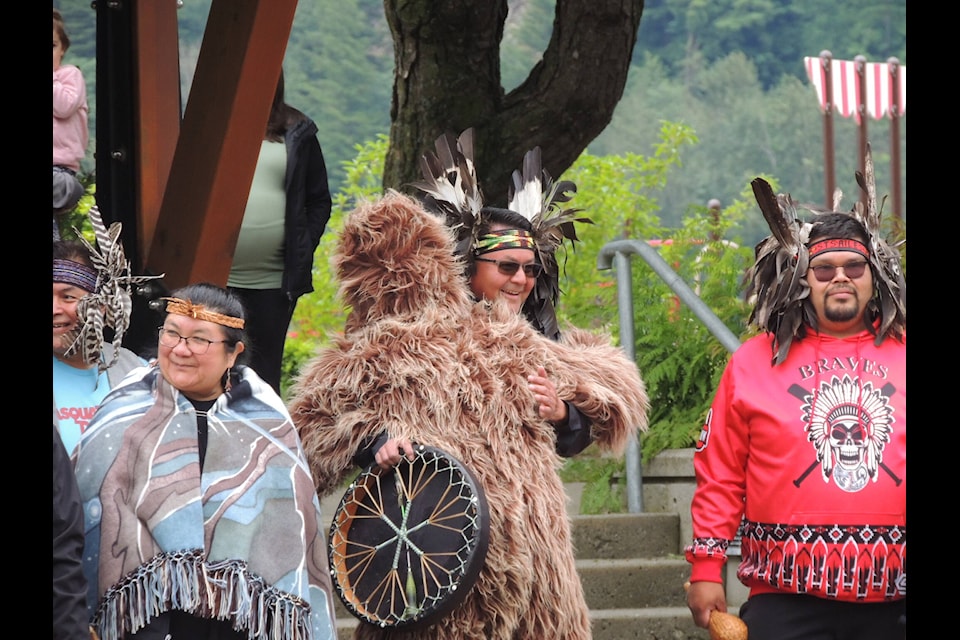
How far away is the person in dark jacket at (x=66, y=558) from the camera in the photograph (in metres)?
3.34

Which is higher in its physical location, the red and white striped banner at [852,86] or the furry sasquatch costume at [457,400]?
the red and white striped banner at [852,86]

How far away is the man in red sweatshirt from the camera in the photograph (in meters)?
4.37

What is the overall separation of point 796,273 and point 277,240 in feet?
6.61

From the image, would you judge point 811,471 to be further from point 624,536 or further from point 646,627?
point 624,536

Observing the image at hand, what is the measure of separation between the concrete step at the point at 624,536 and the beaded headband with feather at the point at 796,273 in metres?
2.02

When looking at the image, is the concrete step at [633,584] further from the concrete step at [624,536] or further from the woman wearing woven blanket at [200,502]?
the woman wearing woven blanket at [200,502]

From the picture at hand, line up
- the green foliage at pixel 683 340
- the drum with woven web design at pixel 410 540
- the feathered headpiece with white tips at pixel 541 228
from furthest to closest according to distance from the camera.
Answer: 1. the green foliage at pixel 683 340
2. the feathered headpiece with white tips at pixel 541 228
3. the drum with woven web design at pixel 410 540

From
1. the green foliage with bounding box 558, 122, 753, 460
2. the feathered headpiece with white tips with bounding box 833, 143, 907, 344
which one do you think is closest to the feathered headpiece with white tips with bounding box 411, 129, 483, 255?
the feathered headpiece with white tips with bounding box 833, 143, 907, 344

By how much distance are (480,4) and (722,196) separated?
57.3ft

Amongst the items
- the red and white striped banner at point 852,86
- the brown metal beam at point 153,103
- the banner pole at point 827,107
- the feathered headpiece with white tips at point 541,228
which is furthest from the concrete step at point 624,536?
the red and white striped banner at point 852,86

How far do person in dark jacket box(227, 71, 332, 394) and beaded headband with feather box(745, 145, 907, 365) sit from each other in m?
1.75
